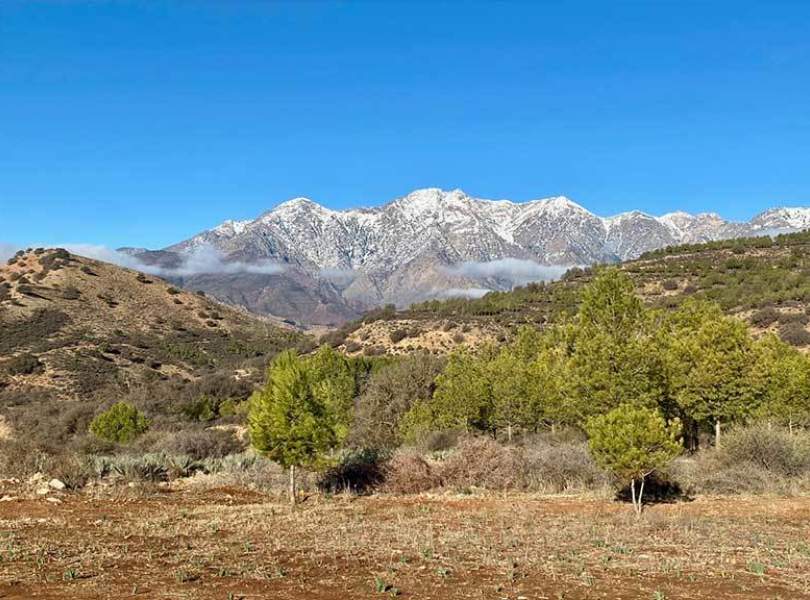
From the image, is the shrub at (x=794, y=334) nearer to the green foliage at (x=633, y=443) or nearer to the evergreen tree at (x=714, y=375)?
the evergreen tree at (x=714, y=375)

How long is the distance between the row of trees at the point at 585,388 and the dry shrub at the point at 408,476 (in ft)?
9.28

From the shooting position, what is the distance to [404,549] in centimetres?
1406

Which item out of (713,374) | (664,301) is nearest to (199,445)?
(713,374)

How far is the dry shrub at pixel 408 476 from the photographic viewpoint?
24.6 metres

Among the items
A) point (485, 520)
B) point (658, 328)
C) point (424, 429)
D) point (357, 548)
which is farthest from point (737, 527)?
point (424, 429)

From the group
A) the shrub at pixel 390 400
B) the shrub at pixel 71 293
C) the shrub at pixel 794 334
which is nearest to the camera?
the shrub at pixel 390 400

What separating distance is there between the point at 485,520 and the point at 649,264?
88.8 metres

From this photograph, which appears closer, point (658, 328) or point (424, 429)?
point (658, 328)

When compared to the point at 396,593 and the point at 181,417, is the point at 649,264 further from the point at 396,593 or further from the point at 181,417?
the point at 396,593

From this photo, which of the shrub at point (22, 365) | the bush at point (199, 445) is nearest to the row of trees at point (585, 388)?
the bush at point (199, 445)

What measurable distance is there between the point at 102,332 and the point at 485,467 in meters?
67.1

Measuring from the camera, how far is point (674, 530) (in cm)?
1628

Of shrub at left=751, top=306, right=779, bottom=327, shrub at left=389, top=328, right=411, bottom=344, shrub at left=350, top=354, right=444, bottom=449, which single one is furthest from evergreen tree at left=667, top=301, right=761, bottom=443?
shrub at left=389, top=328, right=411, bottom=344

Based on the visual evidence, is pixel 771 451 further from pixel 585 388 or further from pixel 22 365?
pixel 22 365
